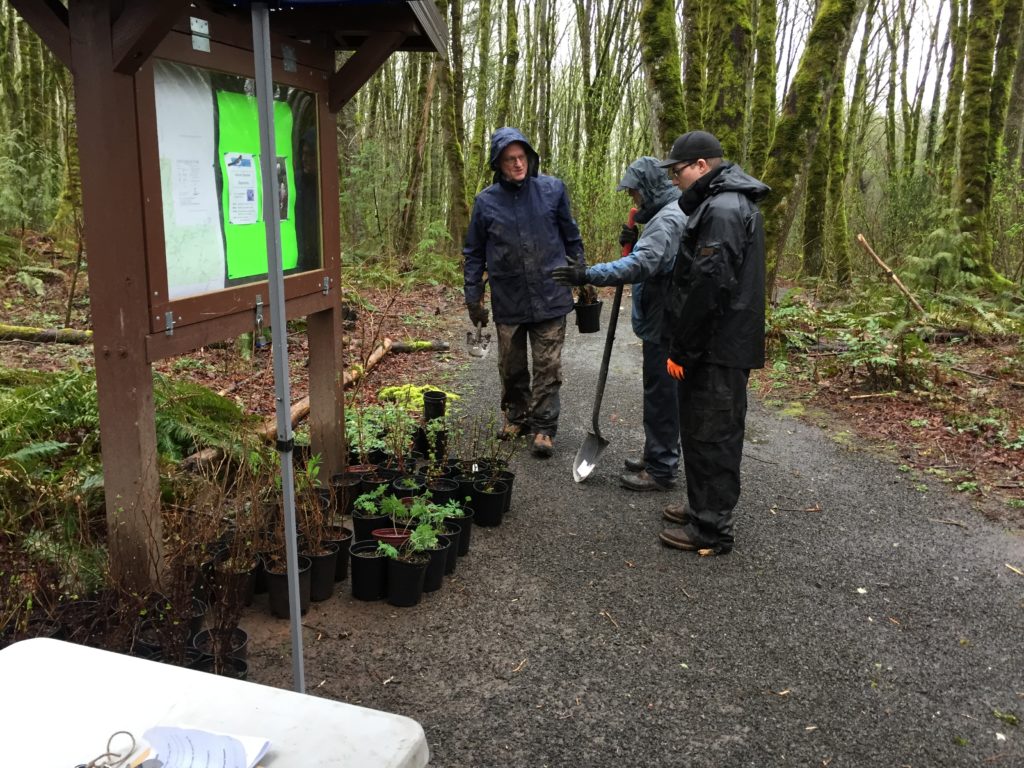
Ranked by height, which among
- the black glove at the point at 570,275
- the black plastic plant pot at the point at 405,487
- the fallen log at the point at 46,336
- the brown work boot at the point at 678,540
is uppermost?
the black glove at the point at 570,275

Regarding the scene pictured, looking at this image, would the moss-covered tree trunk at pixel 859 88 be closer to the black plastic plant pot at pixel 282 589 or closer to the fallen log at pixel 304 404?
the fallen log at pixel 304 404

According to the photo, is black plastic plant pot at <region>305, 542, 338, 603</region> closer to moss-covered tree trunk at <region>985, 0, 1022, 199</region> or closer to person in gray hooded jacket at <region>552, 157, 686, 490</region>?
person in gray hooded jacket at <region>552, 157, 686, 490</region>

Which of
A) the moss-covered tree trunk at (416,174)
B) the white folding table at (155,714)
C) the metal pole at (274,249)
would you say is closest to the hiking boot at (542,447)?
the metal pole at (274,249)

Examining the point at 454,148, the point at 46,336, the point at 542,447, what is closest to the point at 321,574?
the point at 542,447

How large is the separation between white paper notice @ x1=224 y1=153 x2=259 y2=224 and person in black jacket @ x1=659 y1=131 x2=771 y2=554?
2.44 metres

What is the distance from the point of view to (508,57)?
19062mm

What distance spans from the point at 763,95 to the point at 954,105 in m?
7.34

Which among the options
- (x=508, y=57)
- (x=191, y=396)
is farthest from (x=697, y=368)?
(x=508, y=57)

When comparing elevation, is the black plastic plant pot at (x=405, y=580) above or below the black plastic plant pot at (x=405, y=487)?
below

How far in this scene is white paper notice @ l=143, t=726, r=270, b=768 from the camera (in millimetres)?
1610

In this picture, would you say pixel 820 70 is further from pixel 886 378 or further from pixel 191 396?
pixel 191 396

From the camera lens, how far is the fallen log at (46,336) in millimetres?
8391

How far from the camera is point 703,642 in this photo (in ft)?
12.7

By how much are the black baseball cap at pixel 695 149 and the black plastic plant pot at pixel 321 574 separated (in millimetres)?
3057
